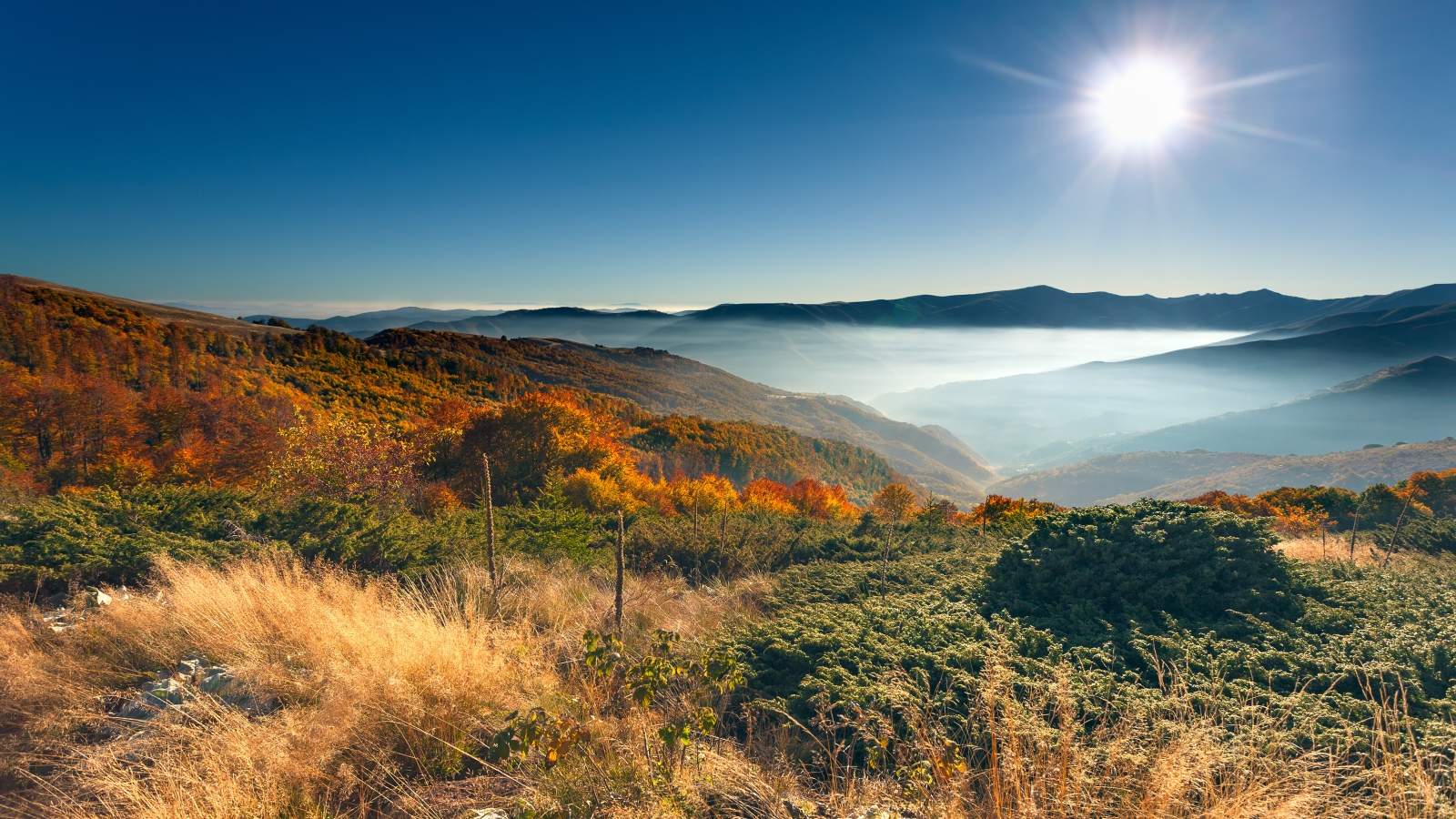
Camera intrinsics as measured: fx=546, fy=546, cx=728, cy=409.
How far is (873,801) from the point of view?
3377 mm

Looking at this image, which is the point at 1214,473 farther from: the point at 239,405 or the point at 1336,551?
the point at 239,405

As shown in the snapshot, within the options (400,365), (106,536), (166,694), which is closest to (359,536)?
(106,536)

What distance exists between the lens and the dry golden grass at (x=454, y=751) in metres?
2.99

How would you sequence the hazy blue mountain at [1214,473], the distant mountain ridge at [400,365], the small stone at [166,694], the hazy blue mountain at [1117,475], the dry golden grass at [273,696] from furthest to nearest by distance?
the hazy blue mountain at [1117,475] < the hazy blue mountain at [1214,473] < the distant mountain ridge at [400,365] < the small stone at [166,694] < the dry golden grass at [273,696]

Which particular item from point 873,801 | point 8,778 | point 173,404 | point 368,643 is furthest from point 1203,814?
point 173,404

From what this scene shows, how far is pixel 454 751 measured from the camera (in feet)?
12.4

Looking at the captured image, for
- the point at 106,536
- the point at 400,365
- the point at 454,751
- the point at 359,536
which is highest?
the point at 400,365

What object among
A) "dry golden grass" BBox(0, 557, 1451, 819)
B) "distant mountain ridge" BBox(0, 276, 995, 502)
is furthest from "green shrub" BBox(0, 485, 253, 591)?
"distant mountain ridge" BBox(0, 276, 995, 502)

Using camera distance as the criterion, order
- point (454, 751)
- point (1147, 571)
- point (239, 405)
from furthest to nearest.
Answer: point (239, 405) → point (1147, 571) → point (454, 751)

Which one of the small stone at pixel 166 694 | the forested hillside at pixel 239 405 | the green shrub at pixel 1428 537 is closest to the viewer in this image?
the small stone at pixel 166 694

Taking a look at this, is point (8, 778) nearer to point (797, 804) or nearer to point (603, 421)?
point (797, 804)

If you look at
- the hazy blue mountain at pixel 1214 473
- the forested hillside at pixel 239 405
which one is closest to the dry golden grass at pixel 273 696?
the forested hillside at pixel 239 405

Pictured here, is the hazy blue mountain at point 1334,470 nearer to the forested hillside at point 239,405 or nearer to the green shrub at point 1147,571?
the forested hillside at point 239,405

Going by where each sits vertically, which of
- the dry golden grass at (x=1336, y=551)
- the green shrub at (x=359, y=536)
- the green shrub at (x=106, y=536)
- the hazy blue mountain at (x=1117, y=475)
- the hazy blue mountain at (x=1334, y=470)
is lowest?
the hazy blue mountain at (x=1117, y=475)
